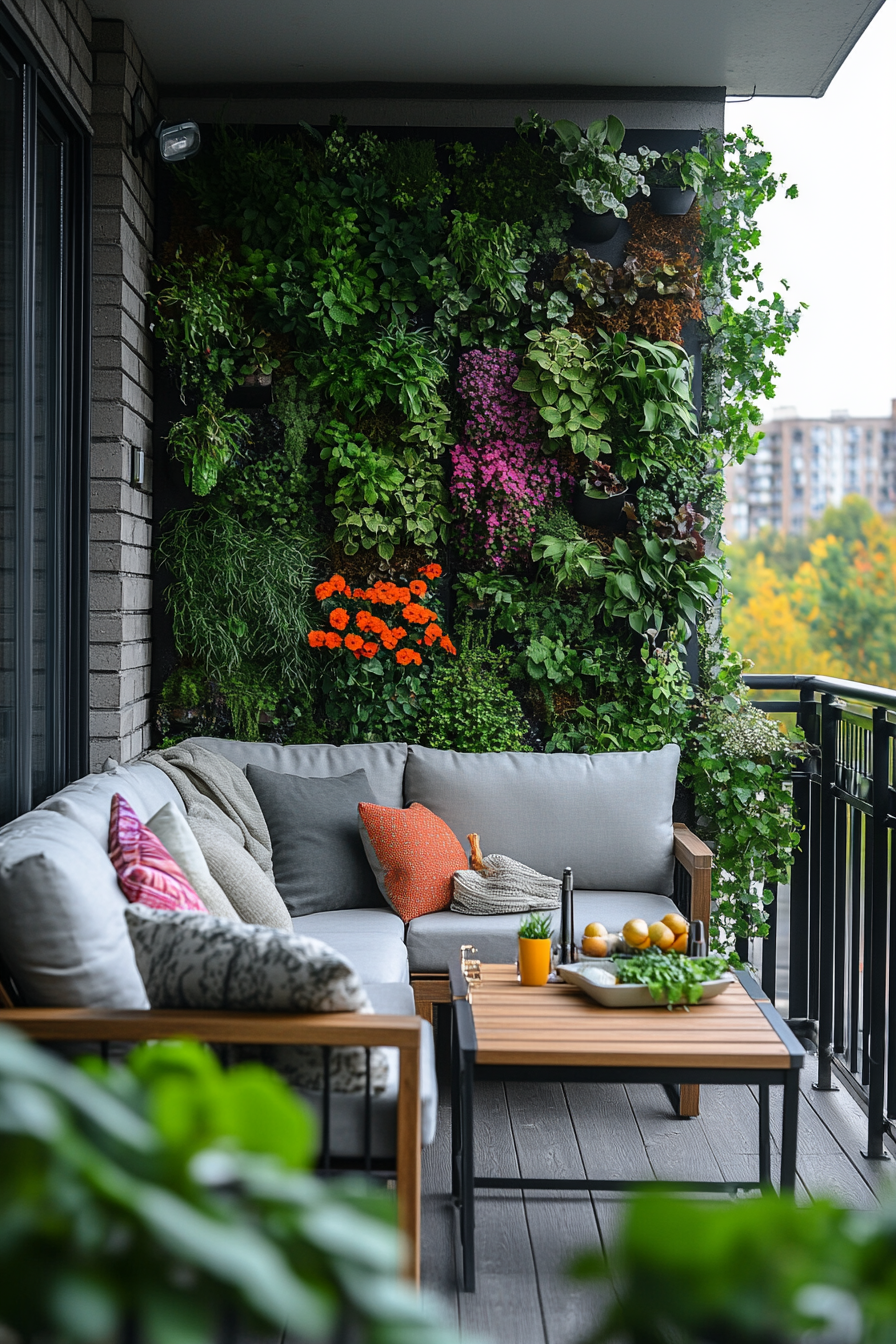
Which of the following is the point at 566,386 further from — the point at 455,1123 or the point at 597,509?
the point at 455,1123

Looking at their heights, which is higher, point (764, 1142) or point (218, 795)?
point (218, 795)

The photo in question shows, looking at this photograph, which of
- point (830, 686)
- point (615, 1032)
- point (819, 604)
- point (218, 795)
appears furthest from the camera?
point (819, 604)

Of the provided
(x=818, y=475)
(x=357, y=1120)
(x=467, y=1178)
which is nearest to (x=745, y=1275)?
(x=357, y=1120)

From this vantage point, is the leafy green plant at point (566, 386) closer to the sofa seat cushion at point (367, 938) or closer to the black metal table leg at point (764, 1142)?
the sofa seat cushion at point (367, 938)

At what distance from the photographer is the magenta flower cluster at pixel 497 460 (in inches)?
141

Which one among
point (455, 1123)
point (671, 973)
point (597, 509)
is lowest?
point (455, 1123)

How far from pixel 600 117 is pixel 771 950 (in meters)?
2.79

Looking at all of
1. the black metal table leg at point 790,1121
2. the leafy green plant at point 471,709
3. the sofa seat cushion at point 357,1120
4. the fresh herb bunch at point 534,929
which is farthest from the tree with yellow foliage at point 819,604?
the sofa seat cushion at point 357,1120

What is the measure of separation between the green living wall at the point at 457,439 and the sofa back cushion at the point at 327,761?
7.7 inches

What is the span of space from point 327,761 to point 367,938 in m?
0.75

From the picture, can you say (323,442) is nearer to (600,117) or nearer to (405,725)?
(405,725)

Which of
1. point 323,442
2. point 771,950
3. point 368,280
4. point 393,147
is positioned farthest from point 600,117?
point 771,950

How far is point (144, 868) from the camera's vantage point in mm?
2035

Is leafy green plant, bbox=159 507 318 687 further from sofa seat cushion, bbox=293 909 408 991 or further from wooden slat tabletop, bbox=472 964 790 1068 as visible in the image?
wooden slat tabletop, bbox=472 964 790 1068
